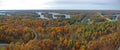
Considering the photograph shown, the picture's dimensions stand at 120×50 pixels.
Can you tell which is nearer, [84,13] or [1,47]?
Answer: [1,47]

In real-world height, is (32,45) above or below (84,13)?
below

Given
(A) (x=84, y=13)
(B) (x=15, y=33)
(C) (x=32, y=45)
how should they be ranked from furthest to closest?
(A) (x=84, y=13) < (B) (x=15, y=33) < (C) (x=32, y=45)

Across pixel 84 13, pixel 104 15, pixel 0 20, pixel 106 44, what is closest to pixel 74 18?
pixel 84 13

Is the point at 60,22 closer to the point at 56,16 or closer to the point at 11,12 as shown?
the point at 56,16

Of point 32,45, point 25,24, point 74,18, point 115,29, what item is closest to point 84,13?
point 74,18

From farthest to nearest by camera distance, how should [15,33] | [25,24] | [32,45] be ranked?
[25,24], [15,33], [32,45]

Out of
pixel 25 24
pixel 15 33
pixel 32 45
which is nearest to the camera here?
pixel 32 45

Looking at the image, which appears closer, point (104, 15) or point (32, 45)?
point (32, 45)

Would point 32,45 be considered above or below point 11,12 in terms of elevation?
below

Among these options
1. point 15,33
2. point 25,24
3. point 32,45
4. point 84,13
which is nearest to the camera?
point 32,45
